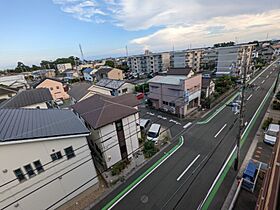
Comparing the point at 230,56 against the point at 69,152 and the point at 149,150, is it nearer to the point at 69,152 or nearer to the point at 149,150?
the point at 149,150

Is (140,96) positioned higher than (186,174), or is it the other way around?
(140,96)

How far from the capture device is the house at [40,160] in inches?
332

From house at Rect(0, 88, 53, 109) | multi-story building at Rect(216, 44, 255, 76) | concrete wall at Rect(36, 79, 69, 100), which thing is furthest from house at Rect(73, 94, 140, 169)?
multi-story building at Rect(216, 44, 255, 76)

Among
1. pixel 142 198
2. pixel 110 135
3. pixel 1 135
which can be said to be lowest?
pixel 142 198

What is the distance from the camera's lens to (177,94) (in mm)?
21266

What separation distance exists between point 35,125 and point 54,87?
28634 millimetres

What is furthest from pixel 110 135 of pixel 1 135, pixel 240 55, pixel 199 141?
pixel 240 55

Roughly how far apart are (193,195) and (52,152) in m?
10.1

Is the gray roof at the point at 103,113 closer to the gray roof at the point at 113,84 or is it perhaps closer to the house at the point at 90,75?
the gray roof at the point at 113,84

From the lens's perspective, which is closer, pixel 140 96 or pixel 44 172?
pixel 44 172

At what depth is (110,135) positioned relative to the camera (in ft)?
42.5

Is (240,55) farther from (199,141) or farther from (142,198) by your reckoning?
(142,198)

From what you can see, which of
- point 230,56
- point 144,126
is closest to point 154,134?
point 144,126

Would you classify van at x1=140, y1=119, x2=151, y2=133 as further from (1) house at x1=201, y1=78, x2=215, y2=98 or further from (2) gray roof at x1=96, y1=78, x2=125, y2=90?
(2) gray roof at x1=96, y1=78, x2=125, y2=90
